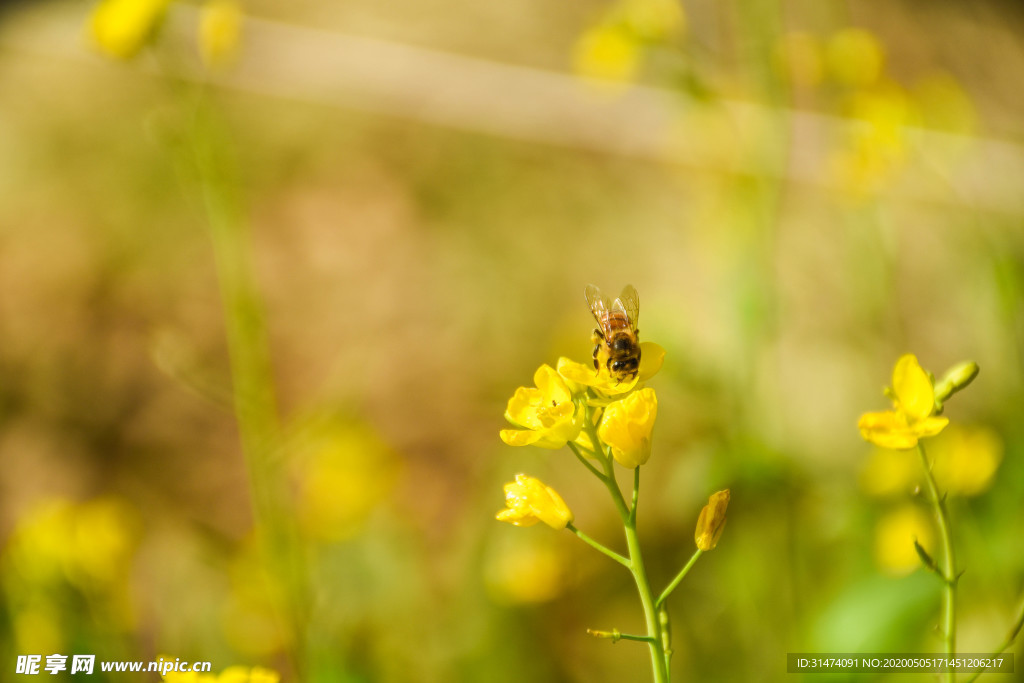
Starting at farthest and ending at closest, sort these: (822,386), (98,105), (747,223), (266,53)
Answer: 1. (266,53)
2. (98,105)
3. (822,386)
4. (747,223)

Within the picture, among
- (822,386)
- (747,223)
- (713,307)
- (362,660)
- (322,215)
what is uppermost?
(322,215)

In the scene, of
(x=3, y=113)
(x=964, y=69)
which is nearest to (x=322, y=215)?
(x=3, y=113)

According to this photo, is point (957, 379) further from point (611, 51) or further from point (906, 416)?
point (611, 51)

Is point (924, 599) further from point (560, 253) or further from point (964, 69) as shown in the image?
point (964, 69)

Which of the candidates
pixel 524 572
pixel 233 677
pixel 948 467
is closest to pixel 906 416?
pixel 233 677

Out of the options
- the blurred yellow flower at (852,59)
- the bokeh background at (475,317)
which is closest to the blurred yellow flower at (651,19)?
the bokeh background at (475,317)

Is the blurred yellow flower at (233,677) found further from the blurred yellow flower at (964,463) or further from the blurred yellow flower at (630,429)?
the blurred yellow flower at (964,463)

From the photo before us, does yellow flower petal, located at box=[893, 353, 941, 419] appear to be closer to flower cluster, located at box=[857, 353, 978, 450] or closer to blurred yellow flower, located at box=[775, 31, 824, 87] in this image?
flower cluster, located at box=[857, 353, 978, 450]

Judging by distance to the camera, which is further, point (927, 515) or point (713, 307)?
point (713, 307)
